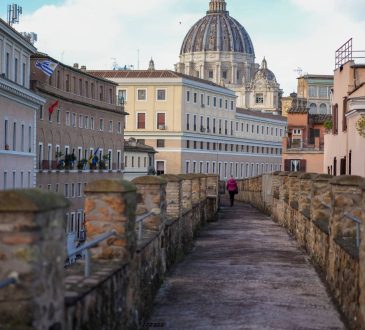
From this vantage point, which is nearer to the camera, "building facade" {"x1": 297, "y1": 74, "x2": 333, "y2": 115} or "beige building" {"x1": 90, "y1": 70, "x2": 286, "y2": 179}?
"beige building" {"x1": 90, "y1": 70, "x2": 286, "y2": 179}

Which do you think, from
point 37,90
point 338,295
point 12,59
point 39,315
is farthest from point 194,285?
point 37,90

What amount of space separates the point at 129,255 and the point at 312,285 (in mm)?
5694

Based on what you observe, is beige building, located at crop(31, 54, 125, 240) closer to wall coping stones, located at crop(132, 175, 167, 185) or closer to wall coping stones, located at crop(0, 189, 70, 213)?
wall coping stones, located at crop(132, 175, 167, 185)

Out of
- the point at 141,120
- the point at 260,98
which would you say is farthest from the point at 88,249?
the point at 260,98

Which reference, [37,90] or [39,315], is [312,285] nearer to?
[39,315]

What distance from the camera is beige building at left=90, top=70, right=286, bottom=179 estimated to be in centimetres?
11912

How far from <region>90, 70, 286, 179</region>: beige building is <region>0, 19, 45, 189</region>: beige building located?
174 ft

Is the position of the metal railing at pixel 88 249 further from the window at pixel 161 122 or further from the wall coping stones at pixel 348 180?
the window at pixel 161 122

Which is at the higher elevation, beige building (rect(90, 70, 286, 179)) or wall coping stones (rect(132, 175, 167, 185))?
beige building (rect(90, 70, 286, 179))

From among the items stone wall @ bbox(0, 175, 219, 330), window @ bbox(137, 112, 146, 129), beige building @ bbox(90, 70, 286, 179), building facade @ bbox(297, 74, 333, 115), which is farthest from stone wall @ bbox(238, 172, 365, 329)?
building facade @ bbox(297, 74, 333, 115)

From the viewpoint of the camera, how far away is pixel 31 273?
7.70m

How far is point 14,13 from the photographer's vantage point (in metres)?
74.6

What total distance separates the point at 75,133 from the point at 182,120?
45.5 meters

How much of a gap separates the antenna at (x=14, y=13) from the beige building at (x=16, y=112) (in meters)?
12.7
